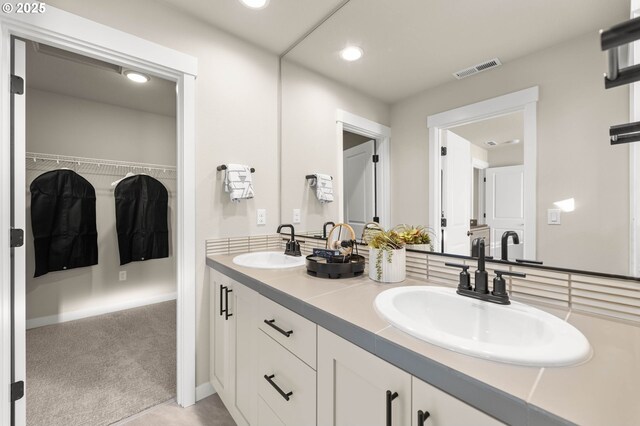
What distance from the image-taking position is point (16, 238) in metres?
1.33

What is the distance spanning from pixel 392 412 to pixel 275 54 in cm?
233

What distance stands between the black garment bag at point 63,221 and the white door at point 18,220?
186cm

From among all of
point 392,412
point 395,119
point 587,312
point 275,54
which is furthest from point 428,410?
point 275,54

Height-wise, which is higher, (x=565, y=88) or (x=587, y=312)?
(x=565, y=88)

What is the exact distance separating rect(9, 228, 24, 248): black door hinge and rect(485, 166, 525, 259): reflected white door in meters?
2.11

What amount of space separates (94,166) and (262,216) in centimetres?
244

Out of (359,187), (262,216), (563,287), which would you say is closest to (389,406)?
(563,287)

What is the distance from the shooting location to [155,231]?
343 cm

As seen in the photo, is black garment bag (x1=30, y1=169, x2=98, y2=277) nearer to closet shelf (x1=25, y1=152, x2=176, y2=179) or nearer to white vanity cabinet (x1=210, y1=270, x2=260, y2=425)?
closet shelf (x1=25, y1=152, x2=176, y2=179)

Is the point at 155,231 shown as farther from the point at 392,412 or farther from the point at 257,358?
the point at 392,412

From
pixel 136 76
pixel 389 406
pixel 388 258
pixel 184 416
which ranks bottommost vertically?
pixel 184 416

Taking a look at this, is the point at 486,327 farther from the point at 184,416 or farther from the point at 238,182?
the point at 184,416

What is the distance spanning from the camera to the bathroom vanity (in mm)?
480

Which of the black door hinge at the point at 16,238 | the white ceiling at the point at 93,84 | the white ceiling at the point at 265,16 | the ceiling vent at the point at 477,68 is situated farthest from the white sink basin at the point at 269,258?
the white ceiling at the point at 93,84
